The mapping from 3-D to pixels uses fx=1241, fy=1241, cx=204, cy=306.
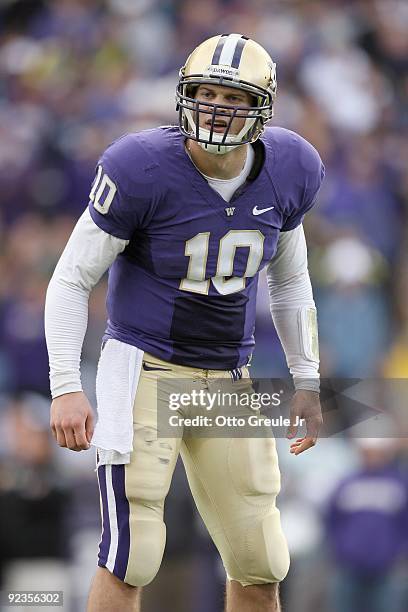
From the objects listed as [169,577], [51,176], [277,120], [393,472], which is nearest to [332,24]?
[277,120]

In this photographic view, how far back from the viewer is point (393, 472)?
18.2 ft

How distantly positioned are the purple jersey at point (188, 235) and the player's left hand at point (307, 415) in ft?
0.77

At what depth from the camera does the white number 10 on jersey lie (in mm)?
3270

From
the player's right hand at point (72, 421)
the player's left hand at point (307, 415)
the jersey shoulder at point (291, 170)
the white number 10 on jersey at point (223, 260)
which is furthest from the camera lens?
the player's left hand at point (307, 415)

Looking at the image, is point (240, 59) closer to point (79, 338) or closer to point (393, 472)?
point (79, 338)

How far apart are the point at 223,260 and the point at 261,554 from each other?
80cm

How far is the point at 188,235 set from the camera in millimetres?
3254

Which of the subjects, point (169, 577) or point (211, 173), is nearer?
point (211, 173)

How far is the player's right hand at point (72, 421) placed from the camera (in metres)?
3.14

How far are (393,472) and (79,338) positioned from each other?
2631 millimetres

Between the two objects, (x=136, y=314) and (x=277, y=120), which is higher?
→ (x=277, y=120)

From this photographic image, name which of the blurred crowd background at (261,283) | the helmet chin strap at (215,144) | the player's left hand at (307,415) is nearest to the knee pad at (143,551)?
the player's left hand at (307,415)

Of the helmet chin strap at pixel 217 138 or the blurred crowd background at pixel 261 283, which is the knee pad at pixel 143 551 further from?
the blurred crowd background at pixel 261 283

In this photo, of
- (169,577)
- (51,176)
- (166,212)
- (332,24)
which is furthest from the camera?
(332,24)
